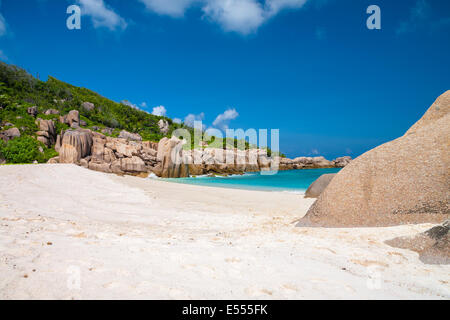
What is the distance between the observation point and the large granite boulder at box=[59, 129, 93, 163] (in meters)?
36.0

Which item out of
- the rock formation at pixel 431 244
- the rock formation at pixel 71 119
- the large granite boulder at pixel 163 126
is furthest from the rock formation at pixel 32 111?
the rock formation at pixel 431 244

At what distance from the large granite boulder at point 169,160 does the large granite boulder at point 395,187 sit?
3558cm

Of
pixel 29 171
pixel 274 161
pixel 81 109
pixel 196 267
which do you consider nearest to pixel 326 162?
pixel 274 161

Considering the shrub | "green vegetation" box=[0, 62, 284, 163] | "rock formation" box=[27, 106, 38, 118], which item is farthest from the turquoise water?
"rock formation" box=[27, 106, 38, 118]

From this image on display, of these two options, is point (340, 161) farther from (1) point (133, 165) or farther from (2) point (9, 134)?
(2) point (9, 134)

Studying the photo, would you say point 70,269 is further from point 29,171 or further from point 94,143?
point 94,143

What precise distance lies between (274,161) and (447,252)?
6859 cm

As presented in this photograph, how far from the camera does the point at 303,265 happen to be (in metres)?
3.06

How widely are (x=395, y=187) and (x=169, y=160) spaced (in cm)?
3709

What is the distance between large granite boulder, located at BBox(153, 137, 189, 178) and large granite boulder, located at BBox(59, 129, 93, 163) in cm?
1062

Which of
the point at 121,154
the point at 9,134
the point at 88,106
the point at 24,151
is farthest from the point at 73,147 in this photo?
the point at 88,106

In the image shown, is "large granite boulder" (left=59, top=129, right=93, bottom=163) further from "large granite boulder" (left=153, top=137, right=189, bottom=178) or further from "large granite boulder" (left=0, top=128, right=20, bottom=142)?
"large granite boulder" (left=153, top=137, right=189, bottom=178)

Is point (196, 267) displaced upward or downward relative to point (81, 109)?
downward
